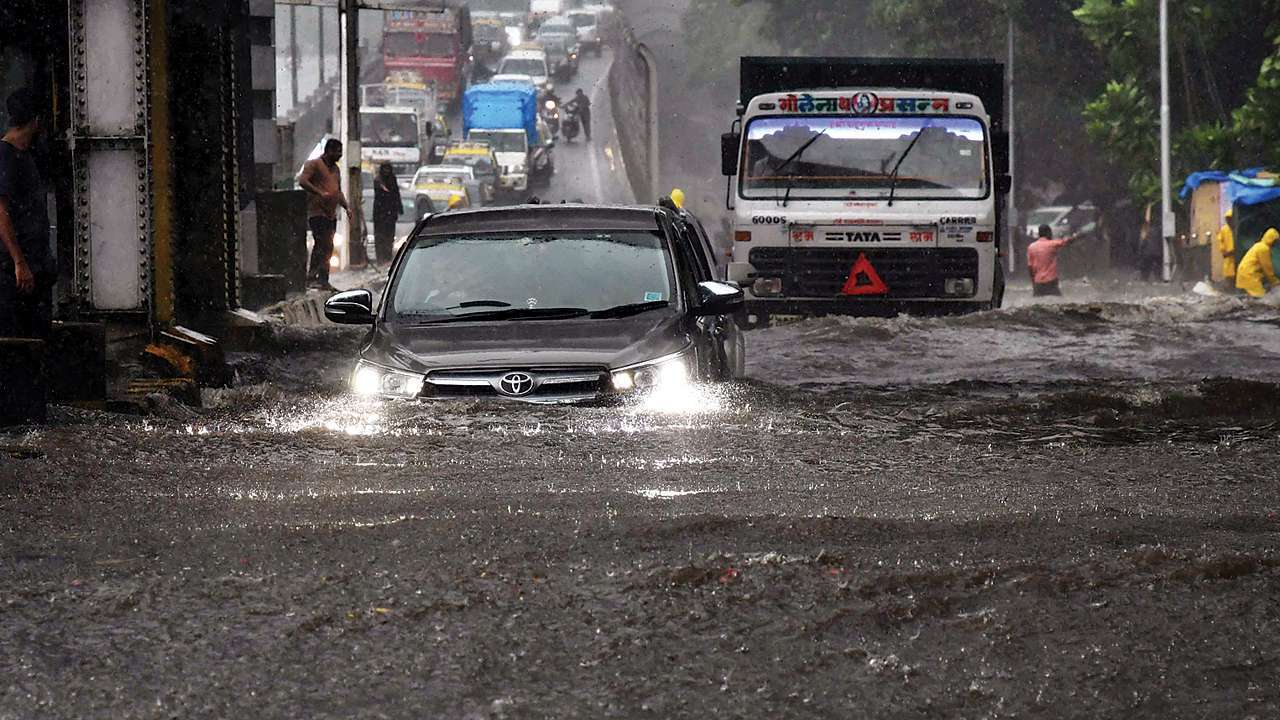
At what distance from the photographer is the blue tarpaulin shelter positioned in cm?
3581

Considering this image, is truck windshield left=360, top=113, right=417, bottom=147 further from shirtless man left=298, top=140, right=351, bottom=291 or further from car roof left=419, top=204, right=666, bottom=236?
car roof left=419, top=204, right=666, bottom=236

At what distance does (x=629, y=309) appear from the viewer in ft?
32.4

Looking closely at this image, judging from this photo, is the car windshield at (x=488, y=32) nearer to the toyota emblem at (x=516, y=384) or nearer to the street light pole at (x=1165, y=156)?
the street light pole at (x=1165, y=156)

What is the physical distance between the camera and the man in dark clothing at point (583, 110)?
74250mm

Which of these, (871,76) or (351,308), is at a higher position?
(871,76)

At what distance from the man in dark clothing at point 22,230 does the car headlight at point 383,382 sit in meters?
2.04

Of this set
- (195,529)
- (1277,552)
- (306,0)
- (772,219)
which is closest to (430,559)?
(195,529)

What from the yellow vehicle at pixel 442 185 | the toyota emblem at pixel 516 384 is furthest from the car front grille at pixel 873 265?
the yellow vehicle at pixel 442 185

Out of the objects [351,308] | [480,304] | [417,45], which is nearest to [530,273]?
[480,304]

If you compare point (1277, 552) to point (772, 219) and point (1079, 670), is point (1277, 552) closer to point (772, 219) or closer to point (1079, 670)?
point (1079, 670)

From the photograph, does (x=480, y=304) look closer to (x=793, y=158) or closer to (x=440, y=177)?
(x=793, y=158)

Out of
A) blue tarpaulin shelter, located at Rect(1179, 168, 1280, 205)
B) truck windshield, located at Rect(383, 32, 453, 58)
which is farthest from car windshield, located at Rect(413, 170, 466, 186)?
truck windshield, located at Rect(383, 32, 453, 58)

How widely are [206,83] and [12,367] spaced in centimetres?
476

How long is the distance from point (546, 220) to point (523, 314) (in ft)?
2.91
